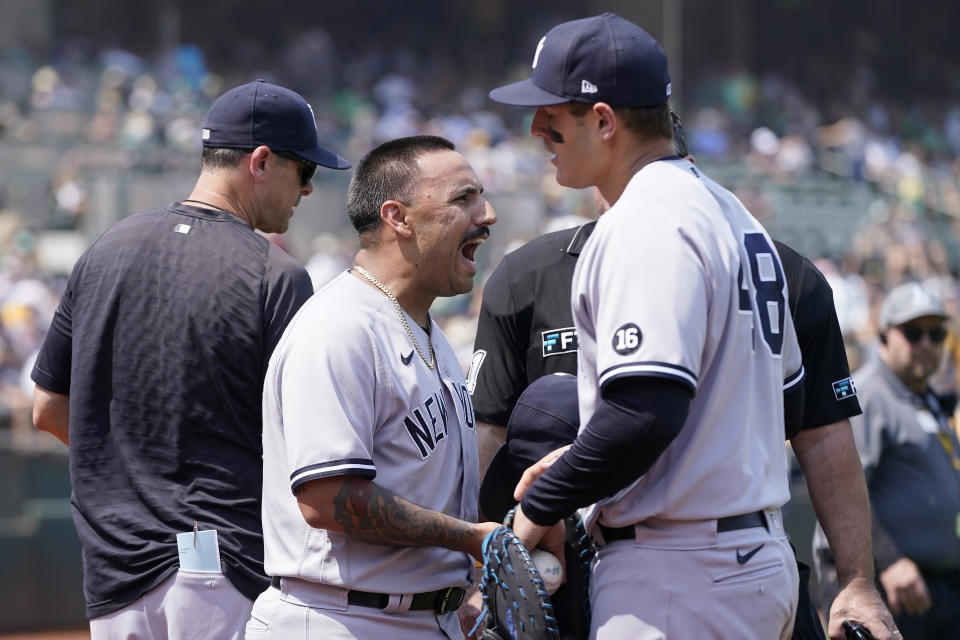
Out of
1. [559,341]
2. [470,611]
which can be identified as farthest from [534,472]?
[470,611]

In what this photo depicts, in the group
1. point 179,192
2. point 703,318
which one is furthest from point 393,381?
point 179,192

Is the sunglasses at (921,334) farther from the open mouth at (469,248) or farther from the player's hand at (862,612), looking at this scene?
the open mouth at (469,248)

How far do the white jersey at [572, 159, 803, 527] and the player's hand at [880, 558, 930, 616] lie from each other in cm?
248

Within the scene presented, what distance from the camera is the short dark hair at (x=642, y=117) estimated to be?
2201 millimetres

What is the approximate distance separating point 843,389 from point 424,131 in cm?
1473

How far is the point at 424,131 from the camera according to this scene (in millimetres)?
17078

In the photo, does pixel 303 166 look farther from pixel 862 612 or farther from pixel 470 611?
pixel 862 612

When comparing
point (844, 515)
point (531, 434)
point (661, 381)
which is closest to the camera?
point (661, 381)

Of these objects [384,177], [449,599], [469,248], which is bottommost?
[449,599]

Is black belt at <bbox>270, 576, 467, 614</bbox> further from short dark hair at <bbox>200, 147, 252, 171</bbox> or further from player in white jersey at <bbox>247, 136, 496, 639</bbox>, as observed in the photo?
short dark hair at <bbox>200, 147, 252, 171</bbox>

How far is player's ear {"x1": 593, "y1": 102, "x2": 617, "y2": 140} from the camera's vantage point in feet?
7.16

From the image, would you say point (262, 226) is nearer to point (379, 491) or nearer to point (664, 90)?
point (379, 491)

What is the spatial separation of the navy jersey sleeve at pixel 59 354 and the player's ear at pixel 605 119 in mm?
1409

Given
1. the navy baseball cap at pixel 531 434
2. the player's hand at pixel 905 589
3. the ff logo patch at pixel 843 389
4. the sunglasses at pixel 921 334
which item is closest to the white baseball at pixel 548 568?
the navy baseball cap at pixel 531 434
